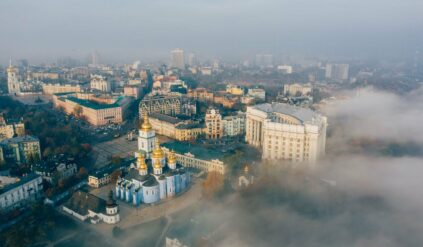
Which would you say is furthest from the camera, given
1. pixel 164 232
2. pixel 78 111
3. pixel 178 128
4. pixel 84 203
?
pixel 78 111

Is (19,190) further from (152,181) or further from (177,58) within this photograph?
(177,58)

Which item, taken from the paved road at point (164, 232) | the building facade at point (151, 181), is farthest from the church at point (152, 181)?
the paved road at point (164, 232)

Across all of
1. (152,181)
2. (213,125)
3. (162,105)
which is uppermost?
(162,105)

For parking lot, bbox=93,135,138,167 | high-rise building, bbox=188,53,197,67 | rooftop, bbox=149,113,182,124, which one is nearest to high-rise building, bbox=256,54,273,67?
high-rise building, bbox=188,53,197,67

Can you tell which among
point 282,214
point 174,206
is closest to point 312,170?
point 282,214

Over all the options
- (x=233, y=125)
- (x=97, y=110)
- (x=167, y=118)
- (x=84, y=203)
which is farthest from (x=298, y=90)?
(x=84, y=203)

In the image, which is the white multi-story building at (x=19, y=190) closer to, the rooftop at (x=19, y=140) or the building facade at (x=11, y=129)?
the rooftop at (x=19, y=140)
